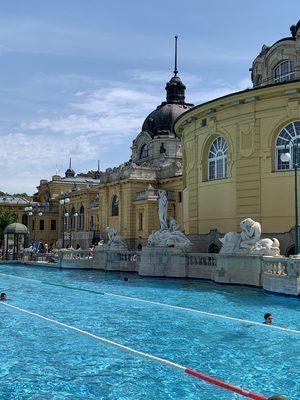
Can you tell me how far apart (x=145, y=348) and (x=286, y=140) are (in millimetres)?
18567

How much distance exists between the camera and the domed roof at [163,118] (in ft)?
222

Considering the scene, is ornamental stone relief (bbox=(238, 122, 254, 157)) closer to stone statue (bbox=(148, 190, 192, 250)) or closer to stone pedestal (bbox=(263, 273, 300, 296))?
stone statue (bbox=(148, 190, 192, 250))

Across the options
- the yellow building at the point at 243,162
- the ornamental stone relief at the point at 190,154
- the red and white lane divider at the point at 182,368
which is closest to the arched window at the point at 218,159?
the yellow building at the point at 243,162

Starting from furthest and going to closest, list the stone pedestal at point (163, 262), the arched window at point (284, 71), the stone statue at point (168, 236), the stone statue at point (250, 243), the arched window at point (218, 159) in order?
the arched window at point (284, 71)
the arched window at point (218, 159)
the stone statue at point (168, 236)
the stone pedestal at point (163, 262)
the stone statue at point (250, 243)

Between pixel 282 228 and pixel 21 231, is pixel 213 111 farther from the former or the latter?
pixel 21 231

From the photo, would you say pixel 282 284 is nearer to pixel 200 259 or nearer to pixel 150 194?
pixel 200 259

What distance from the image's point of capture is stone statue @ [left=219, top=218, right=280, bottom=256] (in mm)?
23531

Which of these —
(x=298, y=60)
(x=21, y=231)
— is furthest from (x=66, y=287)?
(x=21, y=231)

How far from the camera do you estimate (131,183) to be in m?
58.8

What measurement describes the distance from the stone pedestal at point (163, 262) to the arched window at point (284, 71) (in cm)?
1441

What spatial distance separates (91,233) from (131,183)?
1057 cm

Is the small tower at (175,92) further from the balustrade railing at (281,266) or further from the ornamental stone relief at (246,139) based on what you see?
the balustrade railing at (281,266)

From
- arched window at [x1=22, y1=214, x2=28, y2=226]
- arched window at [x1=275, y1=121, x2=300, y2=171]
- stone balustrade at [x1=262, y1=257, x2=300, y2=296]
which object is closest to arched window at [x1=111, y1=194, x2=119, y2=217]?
arched window at [x1=22, y1=214, x2=28, y2=226]

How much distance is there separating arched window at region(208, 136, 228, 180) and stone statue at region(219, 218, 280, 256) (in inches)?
277
